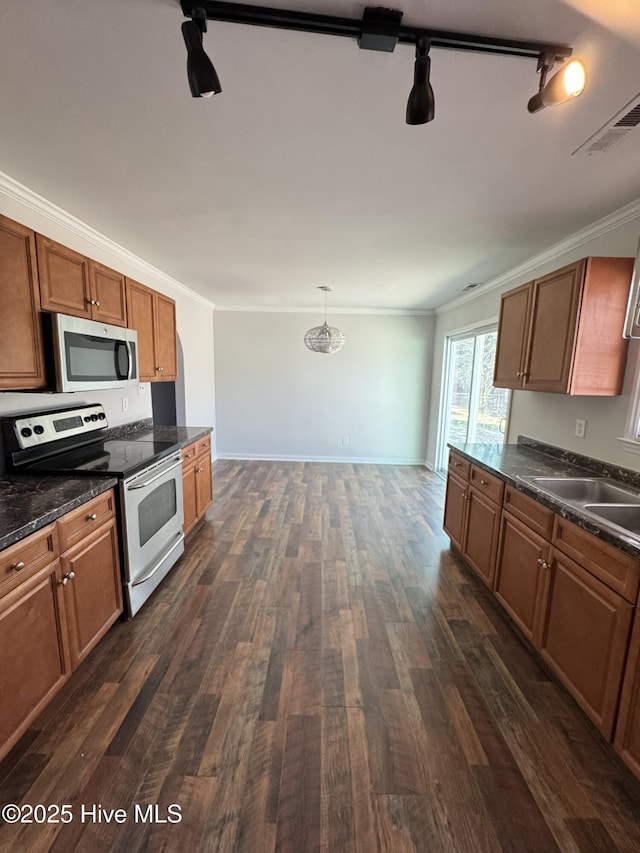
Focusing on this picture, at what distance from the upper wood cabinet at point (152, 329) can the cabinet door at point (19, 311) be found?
2.96 ft

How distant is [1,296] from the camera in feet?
5.51

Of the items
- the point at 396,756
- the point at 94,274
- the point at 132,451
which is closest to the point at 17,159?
Answer: the point at 94,274

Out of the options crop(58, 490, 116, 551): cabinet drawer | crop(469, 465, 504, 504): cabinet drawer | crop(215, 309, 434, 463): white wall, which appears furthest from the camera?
crop(215, 309, 434, 463): white wall

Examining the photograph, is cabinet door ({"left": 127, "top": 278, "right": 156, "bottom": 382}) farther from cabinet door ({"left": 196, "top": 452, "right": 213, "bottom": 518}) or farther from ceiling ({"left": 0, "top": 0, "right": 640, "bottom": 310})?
cabinet door ({"left": 196, "top": 452, "right": 213, "bottom": 518})

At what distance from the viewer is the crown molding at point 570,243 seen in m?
2.14

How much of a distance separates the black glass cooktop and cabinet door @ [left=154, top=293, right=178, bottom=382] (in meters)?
0.81

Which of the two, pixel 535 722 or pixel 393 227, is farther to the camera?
pixel 393 227

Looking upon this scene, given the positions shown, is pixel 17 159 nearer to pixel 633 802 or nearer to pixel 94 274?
pixel 94 274

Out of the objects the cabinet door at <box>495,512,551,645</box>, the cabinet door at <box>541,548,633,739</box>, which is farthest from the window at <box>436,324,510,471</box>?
the cabinet door at <box>541,548,633,739</box>

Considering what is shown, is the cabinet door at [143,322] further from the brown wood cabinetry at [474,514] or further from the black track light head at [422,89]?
the brown wood cabinetry at [474,514]

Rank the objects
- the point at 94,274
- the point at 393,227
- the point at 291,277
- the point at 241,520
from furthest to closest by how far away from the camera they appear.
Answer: the point at 291,277
the point at 241,520
the point at 393,227
the point at 94,274

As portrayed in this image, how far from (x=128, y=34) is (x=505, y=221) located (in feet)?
7.26

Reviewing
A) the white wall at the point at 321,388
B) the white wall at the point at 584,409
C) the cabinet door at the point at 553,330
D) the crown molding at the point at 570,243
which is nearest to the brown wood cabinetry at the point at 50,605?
the cabinet door at the point at 553,330

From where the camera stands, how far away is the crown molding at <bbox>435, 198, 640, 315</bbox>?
2.14 meters
